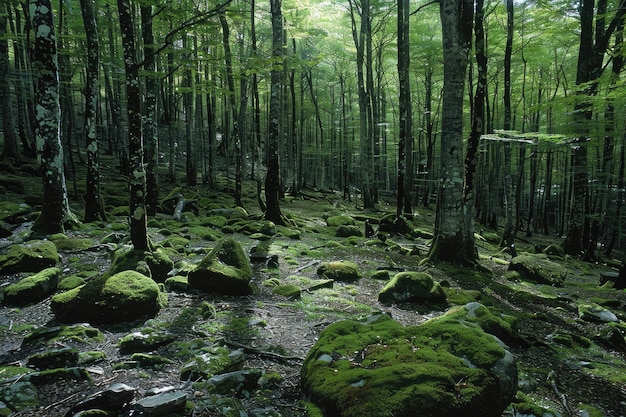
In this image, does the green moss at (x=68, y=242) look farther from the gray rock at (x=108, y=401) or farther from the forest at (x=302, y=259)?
the gray rock at (x=108, y=401)

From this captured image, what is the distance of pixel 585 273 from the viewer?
1209 centimetres

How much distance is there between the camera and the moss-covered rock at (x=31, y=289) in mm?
5438

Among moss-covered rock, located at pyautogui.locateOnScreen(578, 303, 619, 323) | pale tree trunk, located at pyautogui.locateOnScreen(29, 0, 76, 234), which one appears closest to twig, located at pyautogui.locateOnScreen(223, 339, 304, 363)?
moss-covered rock, located at pyautogui.locateOnScreen(578, 303, 619, 323)

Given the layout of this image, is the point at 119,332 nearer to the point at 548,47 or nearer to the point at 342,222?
the point at 342,222

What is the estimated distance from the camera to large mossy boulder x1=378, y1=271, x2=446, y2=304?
6773 millimetres

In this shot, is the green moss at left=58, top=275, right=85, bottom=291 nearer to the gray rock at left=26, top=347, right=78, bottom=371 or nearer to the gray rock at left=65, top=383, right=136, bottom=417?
the gray rock at left=26, top=347, right=78, bottom=371

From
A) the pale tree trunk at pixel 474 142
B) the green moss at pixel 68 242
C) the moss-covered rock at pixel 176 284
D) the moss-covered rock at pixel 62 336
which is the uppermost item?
the pale tree trunk at pixel 474 142

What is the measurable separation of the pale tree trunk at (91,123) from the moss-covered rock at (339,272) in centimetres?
675

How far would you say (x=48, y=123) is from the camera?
8.49 meters

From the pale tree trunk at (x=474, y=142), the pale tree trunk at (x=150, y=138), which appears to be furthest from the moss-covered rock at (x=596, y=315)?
the pale tree trunk at (x=150, y=138)

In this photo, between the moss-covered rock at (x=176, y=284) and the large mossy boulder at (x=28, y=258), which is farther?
the moss-covered rock at (x=176, y=284)

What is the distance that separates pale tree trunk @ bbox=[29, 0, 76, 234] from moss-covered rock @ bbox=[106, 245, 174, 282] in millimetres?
3008

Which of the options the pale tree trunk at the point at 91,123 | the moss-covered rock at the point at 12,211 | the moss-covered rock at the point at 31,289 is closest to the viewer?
the moss-covered rock at the point at 31,289

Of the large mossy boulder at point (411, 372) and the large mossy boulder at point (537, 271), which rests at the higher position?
the large mossy boulder at point (411, 372)
